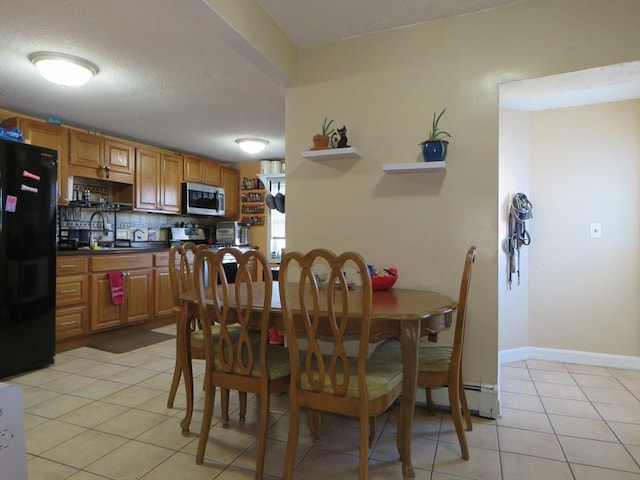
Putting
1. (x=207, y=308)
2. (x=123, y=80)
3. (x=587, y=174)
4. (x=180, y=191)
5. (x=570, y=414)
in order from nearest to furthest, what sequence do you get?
(x=207, y=308) < (x=570, y=414) < (x=123, y=80) < (x=587, y=174) < (x=180, y=191)

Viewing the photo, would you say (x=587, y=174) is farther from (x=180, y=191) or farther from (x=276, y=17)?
(x=180, y=191)

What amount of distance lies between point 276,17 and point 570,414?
291 cm

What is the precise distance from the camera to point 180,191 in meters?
5.06

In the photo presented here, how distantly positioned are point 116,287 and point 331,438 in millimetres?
2905

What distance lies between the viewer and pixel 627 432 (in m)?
2.01

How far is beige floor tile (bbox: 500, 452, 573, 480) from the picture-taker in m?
1.63

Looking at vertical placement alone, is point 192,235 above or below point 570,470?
above

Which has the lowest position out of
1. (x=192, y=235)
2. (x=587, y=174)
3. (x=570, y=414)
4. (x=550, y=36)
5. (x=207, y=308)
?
(x=570, y=414)

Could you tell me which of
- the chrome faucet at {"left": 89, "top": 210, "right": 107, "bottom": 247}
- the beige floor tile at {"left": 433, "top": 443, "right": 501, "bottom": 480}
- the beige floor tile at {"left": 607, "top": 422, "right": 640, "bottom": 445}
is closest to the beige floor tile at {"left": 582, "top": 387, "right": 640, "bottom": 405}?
the beige floor tile at {"left": 607, "top": 422, "right": 640, "bottom": 445}

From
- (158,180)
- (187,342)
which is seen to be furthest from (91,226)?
(187,342)

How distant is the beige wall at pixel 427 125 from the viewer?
208 centimetres

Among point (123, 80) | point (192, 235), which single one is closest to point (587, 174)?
point (123, 80)

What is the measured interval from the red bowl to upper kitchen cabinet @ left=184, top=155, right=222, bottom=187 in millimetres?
3770

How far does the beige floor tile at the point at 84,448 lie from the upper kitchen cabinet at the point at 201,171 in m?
3.70
